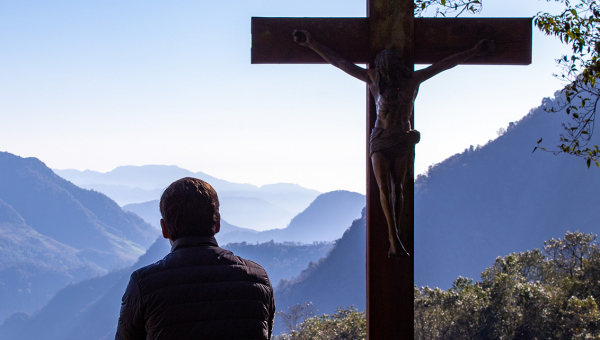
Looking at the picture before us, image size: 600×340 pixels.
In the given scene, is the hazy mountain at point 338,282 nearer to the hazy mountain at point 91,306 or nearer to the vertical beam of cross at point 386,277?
the hazy mountain at point 91,306

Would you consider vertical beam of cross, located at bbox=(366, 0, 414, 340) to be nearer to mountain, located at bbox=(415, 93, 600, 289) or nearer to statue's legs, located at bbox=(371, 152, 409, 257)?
statue's legs, located at bbox=(371, 152, 409, 257)

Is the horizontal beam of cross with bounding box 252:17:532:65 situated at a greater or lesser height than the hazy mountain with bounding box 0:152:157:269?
lesser

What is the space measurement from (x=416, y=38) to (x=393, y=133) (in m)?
0.72

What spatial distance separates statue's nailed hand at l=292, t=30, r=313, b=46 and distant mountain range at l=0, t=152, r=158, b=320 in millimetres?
157351

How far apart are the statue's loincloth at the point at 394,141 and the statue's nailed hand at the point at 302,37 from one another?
0.70 m

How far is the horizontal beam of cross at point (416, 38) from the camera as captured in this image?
3.33 m

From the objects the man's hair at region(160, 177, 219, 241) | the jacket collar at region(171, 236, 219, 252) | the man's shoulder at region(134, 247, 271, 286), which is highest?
the man's hair at region(160, 177, 219, 241)

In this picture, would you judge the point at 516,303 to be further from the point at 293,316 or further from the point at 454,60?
the point at 293,316

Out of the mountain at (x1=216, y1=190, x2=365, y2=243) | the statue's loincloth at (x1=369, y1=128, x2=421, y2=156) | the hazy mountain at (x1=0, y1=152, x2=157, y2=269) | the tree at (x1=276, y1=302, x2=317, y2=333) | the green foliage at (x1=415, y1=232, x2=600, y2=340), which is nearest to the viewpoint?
the statue's loincloth at (x1=369, y1=128, x2=421, y2=156)

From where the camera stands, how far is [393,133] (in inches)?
119

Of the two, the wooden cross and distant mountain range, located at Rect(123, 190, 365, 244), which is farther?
distant mountain range, located at Rect(123, 190, 365, 244)

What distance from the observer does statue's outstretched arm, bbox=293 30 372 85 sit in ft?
10.6

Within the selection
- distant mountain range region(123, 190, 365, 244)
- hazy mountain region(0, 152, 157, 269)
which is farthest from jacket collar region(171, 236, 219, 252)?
hazy mountain region(0, 152, 157, 269)

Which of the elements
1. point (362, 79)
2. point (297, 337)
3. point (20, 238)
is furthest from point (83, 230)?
point (362, 79)
